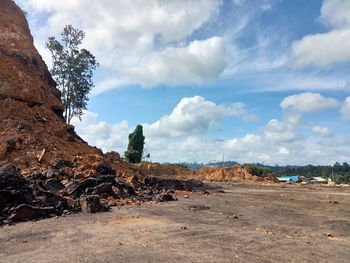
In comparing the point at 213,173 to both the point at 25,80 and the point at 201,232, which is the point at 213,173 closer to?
the point at 25,80

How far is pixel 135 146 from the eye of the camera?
5112 centimetres

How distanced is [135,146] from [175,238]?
1697 inches

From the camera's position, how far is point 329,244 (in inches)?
333

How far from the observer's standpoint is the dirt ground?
6867 millimetres

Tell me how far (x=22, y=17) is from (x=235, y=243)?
33.6 meters

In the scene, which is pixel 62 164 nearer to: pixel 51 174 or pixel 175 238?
pixel 51 174

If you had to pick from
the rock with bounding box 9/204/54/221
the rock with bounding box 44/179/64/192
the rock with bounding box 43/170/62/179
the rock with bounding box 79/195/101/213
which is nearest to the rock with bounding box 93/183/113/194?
the rock with bounding box 44/179/64/192

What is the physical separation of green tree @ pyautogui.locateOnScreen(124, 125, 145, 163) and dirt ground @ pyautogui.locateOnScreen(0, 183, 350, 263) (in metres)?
37.1

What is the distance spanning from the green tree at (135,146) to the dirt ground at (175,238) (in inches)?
1461

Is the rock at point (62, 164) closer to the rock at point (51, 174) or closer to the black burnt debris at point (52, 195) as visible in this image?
the black burnt debris at point (52, 195)

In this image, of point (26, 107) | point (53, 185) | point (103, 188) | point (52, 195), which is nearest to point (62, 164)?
point (53, 185)

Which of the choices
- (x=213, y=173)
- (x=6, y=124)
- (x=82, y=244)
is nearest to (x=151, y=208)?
(x=82, y=244)

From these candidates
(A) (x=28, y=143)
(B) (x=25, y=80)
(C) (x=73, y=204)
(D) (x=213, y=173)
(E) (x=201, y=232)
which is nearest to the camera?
(E) (x=201, y=232)

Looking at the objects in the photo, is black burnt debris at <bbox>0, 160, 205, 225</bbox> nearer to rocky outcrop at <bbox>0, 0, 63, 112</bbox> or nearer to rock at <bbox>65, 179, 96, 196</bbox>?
rock at <bbox>65, 179, 96, 196</bbox>
